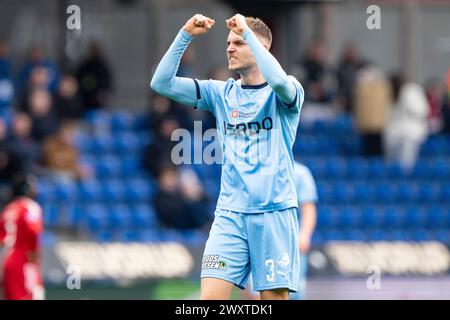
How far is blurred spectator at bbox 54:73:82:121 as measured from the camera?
21.5m

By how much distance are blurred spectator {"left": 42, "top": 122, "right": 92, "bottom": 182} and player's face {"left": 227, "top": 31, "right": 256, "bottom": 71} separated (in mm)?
12437

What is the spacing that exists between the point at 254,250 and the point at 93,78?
14359 mm

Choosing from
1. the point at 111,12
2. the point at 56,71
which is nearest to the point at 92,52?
the point at 56,71

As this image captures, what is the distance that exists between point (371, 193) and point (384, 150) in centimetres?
143

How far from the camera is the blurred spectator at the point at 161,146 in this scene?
21.2 meters

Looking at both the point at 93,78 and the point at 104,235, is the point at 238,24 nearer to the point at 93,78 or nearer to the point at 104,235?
the point at 104,235

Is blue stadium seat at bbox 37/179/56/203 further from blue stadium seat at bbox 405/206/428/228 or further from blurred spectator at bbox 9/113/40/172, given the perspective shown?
blue stadium seat at bbox 405/206/428/228

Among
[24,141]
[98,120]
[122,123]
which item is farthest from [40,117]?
[122,123]

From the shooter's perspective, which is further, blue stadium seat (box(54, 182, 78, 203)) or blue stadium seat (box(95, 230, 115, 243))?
blue stadium seat (box(54, 182, 78, 203))

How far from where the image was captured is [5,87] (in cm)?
2198

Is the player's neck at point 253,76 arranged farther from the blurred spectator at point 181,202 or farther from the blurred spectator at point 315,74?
the blurred spectator at point 315,74

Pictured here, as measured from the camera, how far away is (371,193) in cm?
2277

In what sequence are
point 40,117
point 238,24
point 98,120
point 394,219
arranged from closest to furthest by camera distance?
point 238,24
point 40,117
point 394,219
point 98,120

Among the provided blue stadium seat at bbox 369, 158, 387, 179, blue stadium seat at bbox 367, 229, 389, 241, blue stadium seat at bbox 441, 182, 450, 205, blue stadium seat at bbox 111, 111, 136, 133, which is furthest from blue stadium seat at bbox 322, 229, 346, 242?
blue stadium seat at bbox 111, 111, 136, 133
